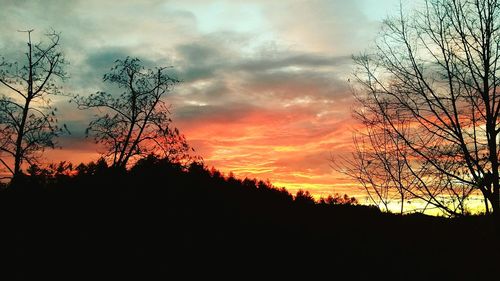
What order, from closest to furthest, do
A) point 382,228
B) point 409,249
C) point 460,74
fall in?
point 460,74 → point 409,249 → point 382,228

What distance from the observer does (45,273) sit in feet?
21.0

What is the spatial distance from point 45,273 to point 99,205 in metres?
1.81

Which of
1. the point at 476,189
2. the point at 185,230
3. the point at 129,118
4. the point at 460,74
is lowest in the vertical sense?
the point at 185,230

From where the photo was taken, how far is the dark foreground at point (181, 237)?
6.83 m

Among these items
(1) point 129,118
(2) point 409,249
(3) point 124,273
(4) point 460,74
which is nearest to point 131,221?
(3) point 124,273

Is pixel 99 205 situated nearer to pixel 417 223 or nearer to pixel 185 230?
pixel 185 230

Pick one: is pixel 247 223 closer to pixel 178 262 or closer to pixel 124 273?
pixel 178 262

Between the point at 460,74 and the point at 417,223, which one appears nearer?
the point at 460,74

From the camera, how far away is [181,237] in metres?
7.78

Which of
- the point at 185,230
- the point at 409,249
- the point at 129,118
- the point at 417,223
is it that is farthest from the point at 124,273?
the point at 129,118

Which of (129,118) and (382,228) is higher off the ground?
(129,118)

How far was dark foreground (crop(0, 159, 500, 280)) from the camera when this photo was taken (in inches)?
269

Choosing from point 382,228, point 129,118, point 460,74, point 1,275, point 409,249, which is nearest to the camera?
point 1,275

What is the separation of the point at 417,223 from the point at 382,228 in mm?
2374
